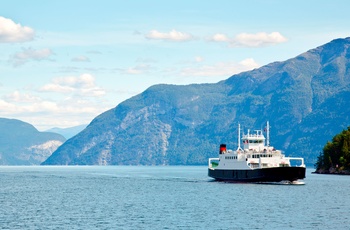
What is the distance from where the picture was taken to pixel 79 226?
301ft

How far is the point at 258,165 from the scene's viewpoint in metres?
180

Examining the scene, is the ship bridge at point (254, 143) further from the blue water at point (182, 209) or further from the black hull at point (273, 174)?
the blue water at point (182, 209)

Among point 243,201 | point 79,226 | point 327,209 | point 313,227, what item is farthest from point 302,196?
point 79,226

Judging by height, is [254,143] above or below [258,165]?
above

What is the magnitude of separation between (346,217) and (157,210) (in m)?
31.1

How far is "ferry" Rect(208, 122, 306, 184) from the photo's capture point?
17412 centimetres

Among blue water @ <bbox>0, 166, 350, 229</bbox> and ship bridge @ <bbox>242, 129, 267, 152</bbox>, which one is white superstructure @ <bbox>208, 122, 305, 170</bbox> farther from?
blue water @ <bbox>0, 166, 350, 229</bbox>

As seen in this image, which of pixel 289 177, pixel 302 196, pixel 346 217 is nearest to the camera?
pixel 346 217

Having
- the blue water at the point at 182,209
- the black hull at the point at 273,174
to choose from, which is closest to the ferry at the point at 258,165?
the black hull at the point at 273,174

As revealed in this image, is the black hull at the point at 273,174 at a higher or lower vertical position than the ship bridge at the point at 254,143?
lower

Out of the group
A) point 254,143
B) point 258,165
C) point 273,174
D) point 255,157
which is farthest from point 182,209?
point 254,143

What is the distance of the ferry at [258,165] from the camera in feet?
571

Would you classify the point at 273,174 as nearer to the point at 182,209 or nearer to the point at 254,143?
the point at 254,143

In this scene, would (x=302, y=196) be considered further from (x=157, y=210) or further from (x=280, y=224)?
(x=280, y=224)
